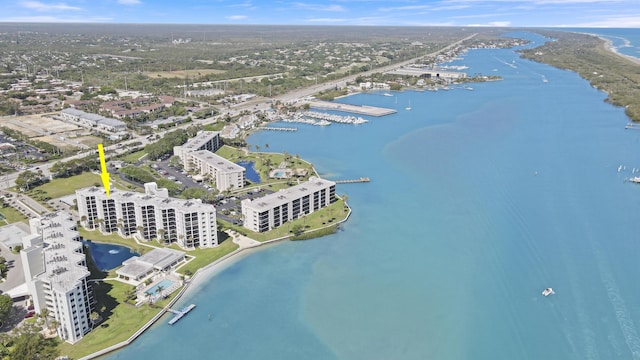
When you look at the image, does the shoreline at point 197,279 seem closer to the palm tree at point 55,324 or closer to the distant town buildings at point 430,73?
the palm tree at point 55,324

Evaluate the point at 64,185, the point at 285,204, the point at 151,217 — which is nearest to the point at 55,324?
the point at 151,217

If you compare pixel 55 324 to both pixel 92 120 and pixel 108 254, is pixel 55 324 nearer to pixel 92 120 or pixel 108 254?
pixel 108 254

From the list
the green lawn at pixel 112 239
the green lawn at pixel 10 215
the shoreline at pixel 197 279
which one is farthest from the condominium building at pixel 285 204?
the green lawn at pixel 10 215

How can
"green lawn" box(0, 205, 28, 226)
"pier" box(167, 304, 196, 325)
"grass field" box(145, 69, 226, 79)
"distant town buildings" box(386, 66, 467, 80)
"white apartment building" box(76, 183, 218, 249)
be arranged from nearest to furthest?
"pier" box(167, 304, 196, 325) < "white apartment building" box(76, 183, 218, 249) < "green lawn" box(0, 205, 28, 226) < "grass field" box(145, 69, 226, 79) < "distant town buildings" box(386, 66, 467, 80)

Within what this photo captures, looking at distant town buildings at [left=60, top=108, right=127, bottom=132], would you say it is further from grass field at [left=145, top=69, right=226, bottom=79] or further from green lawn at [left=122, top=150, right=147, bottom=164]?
grass field at [left=145, top=69, right=226, bottom=79]

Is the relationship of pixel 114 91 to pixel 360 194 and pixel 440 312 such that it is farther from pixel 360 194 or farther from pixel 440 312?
pixel 440 312

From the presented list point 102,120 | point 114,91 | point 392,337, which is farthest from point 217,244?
point 114,91

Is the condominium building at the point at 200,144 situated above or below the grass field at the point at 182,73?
below

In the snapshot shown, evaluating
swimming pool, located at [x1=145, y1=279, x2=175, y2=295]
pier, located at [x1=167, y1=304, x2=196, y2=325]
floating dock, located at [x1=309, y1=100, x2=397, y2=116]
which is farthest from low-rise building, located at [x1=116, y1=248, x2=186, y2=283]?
floating dock, located at [x1=309, y1=100, x2=397, y2=116]
